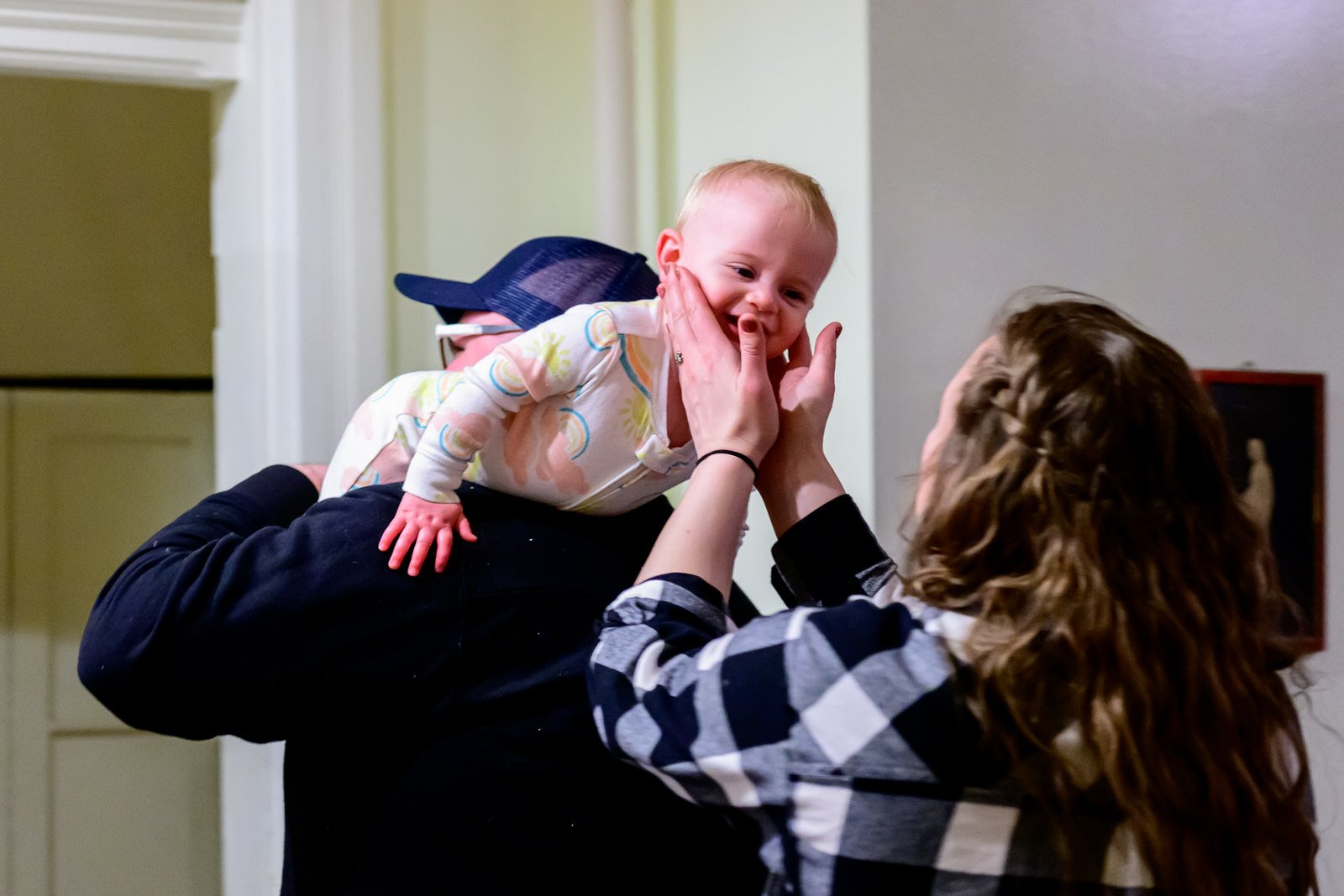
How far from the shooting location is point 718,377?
1.21 meters

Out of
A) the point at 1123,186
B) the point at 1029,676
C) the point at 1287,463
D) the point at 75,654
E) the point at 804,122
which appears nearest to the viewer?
the point at 1029,676

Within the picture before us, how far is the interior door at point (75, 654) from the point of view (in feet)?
10.5

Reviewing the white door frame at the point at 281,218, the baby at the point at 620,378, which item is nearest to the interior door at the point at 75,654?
the white door frame at the point at 281,218

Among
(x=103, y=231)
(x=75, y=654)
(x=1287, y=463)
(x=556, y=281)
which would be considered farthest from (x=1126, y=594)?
(x=103, y=231)

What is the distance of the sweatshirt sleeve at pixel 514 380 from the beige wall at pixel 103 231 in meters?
2.37

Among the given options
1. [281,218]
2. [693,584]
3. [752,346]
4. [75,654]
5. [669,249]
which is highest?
[281,218]

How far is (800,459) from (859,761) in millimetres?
407

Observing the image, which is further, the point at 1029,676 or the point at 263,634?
the point at 263,634

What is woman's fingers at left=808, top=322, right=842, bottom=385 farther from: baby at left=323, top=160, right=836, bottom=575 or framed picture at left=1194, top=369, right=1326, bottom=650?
framed picture at left=1194, top=369, right=1326, bottom=650

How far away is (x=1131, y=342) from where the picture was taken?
1.01 meters

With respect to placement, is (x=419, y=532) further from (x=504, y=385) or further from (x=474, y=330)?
(x=474, y=330)

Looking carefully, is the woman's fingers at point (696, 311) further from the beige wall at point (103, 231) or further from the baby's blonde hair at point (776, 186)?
the beige wall at point (103, 231)

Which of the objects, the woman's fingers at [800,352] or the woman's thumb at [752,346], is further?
the woman's fingers at [800,352]

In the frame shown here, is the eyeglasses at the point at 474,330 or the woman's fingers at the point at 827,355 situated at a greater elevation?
the eyeglasses at the point at 474,330
